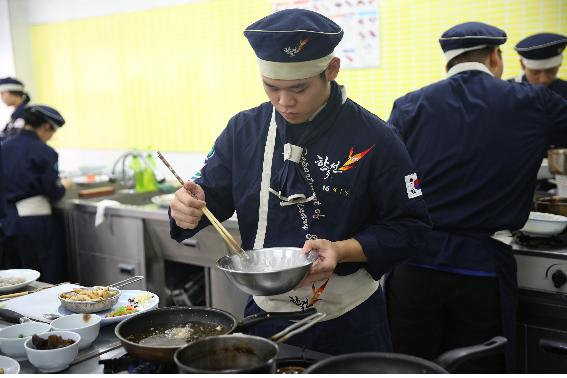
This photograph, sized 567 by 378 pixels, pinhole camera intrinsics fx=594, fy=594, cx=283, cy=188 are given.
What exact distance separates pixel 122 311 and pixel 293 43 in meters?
0.98

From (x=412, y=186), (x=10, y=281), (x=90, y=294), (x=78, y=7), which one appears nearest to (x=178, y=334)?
(x=90, y=294)

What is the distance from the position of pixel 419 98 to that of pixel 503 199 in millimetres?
578

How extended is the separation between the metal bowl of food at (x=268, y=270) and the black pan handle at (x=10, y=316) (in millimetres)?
692

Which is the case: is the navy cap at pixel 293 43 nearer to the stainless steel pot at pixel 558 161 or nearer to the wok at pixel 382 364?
the wok at pixel 382 364

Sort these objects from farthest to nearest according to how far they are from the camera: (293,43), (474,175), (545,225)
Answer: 1. (545,225)
2. (474,175)
3. (293,43)

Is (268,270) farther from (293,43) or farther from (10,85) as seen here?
(10,85)

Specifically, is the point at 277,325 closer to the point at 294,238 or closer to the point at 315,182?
the point at 294,238

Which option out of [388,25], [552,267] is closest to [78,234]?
[388,25]

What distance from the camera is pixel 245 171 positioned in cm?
202

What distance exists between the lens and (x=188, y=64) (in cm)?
488

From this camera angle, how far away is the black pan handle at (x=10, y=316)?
185cm

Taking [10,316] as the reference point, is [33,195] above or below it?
below

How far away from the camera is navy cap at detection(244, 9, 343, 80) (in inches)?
69.0

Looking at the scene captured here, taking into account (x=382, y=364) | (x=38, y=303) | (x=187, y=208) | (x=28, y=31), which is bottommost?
(x=38, y=303)
